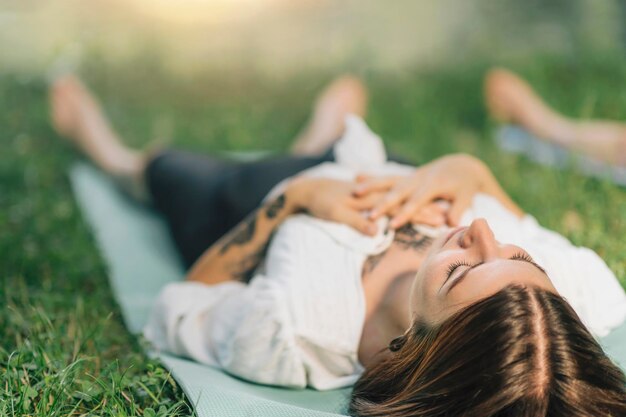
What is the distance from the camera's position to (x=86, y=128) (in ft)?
13.7

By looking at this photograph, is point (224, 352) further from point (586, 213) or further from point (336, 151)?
point (586, 213)

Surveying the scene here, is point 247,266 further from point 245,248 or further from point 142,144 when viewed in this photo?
point 142,144

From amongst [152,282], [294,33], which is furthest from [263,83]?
[152,282]

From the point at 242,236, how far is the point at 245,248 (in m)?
0.05

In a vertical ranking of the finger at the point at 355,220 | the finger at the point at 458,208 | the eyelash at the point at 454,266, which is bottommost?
the finger at the point at 355,220

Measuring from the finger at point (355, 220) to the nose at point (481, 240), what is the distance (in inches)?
17.8

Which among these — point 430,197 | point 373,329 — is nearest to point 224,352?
point 373,329

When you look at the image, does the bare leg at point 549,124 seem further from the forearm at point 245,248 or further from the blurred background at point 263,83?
the forearm at point 245,248

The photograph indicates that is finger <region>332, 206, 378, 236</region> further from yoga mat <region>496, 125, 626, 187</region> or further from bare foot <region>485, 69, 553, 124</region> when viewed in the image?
bare foot <region>485, 69, 553, 124</region>

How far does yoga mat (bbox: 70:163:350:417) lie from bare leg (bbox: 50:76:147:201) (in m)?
0.09

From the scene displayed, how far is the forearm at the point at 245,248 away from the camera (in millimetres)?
2467

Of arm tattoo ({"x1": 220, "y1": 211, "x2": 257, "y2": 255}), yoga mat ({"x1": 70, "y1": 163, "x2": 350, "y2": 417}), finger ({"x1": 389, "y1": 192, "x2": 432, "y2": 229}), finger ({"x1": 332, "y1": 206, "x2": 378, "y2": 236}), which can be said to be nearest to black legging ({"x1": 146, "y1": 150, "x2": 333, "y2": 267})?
yoga mat ({"x1": 70, "y1": 163, "x2": 350, "y2": 417})

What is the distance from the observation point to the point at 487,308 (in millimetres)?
1621

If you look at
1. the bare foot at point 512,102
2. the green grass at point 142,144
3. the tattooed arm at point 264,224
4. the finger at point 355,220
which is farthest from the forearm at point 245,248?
the bare foot at point 512,102
